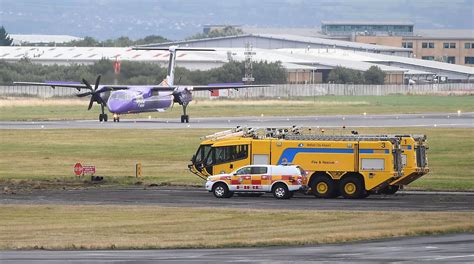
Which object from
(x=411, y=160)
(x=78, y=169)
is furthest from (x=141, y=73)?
(x=411, y=160)

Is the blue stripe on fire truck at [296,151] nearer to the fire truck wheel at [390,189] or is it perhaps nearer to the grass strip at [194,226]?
the fire truck wheel at [390,189]

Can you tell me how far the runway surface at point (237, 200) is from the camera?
50.1m

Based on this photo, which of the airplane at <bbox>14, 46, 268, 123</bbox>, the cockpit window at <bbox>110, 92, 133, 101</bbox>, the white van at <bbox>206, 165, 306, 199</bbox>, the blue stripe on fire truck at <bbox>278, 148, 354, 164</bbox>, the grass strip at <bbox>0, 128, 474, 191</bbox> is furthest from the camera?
the airplane at <bbox>14, 46, 268, 123</bbox>

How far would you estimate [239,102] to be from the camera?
486ft

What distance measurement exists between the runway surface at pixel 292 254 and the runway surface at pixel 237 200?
11821 mm

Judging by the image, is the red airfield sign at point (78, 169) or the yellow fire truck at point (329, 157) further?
the red airfield sign at point (78, 169)

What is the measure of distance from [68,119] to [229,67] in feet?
214

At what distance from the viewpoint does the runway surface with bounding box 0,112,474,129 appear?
103 m

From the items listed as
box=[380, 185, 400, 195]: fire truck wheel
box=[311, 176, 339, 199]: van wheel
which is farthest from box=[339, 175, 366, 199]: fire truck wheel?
box=[380, 185, 400, 195]: fire truck wheel

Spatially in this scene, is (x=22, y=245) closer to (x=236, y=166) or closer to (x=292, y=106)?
(x=236, y=166)

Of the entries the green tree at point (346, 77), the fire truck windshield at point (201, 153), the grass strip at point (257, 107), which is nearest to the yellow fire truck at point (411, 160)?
the fire truck windshield at point (201, 153)

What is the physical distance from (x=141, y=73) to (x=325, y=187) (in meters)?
101

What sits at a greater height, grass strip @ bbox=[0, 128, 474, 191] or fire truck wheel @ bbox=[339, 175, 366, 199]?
grass strip @ bbox=[0, 128, 474, 191]

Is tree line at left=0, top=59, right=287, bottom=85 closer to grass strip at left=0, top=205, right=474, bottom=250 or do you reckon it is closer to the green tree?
the green tree
